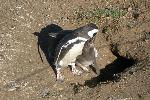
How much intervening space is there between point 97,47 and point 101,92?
1514 millimetres

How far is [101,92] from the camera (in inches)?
264

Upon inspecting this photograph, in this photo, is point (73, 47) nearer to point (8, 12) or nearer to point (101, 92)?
point (101, 92)

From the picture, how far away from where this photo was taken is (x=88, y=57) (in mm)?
7508

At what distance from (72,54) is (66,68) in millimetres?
639

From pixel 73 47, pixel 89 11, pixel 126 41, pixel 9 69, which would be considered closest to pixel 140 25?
pixel 126 41

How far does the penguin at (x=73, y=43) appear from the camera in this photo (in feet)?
23.2

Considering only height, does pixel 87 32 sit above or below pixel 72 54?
above

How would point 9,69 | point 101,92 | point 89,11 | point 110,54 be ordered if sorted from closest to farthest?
point 101,92 < point 9,69 < point 110,54 < point 89,11

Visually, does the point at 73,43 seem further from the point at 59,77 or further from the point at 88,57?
the point at 59,77

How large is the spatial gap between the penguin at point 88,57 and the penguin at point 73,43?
123 mm

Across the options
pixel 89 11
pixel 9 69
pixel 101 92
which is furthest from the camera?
pixel 89 11

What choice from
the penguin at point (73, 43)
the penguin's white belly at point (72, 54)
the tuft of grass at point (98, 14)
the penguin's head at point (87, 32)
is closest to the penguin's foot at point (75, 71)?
the penguin's white belly at point (72, 54)

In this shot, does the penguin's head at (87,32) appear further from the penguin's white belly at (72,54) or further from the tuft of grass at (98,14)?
the tuft of grass at (98,14)

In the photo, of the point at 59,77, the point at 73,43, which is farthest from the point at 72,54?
the point at 59,77
